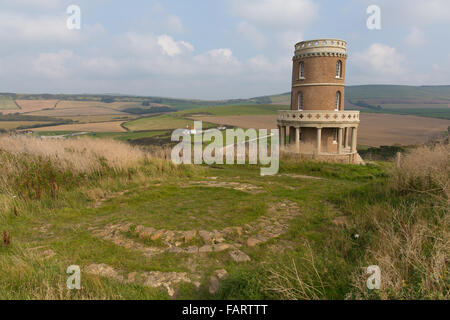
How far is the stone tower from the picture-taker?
885 inches

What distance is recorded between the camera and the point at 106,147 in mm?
12906

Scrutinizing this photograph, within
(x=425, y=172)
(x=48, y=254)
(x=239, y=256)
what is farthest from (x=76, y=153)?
(x=425, y=172)

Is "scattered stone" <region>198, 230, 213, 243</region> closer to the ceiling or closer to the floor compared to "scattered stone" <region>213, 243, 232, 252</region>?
closer to the ceiling

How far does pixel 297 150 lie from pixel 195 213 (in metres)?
16.2

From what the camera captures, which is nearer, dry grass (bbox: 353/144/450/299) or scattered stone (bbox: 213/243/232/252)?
dry grass (bbox: 353/144/450/299)

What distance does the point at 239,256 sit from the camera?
5.25 meters

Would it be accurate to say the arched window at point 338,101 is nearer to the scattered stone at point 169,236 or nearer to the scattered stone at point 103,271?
the scattered stone at point 169,236

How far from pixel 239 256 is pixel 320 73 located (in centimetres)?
2162

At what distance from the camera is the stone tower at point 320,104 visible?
22484 mm
